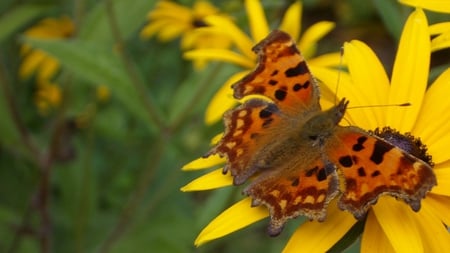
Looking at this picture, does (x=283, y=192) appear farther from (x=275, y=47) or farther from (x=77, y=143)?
(x=77, y=143)

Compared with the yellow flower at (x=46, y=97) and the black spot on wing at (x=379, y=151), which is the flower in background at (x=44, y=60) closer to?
the yellow flower at (x=46, y=97)

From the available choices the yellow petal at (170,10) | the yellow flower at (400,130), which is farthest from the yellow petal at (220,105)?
the yellow petal at (170,10)

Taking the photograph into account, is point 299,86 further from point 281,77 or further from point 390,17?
point 390,17

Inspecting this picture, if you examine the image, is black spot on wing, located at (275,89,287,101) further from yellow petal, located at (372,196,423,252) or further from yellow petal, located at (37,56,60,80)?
yellow petal, located at (37,56,60,80)

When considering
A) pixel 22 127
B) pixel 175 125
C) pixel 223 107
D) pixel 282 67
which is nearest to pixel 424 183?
pixel 282 67

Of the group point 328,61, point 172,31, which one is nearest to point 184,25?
point 172,31

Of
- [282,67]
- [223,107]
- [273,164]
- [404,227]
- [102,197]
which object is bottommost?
[404,227]

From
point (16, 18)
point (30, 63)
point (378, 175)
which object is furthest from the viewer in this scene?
point (30, 63)
